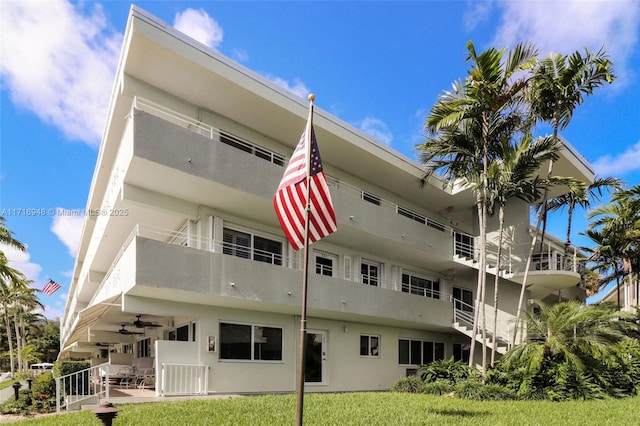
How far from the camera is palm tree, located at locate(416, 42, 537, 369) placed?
1705 cm

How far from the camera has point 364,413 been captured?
11.1 meters

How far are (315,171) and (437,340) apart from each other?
1898 centimetres

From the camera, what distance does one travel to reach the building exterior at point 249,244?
13.9 m

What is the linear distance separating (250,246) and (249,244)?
0.27 ft

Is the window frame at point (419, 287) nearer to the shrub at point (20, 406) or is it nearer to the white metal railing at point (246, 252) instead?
the white metal railing at point (246, 252)

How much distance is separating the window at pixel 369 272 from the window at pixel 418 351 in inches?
135

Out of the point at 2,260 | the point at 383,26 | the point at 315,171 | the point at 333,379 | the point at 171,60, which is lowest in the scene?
the point at 333,379

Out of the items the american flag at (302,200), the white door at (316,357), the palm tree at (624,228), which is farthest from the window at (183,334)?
the palm tree at (624,228)

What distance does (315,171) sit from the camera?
8.40m

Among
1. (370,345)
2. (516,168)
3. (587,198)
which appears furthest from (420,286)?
(587,198)

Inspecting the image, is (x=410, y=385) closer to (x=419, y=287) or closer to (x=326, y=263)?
(x=326, y=263)

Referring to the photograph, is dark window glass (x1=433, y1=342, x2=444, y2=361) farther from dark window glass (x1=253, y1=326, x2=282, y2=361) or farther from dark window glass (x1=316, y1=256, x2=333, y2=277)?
dark window glass (x1=253, y1=326, x2=282, y2=361)

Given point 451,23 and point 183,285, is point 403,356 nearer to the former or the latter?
point 183,285

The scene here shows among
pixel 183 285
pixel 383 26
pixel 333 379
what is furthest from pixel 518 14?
pixel 333 379
